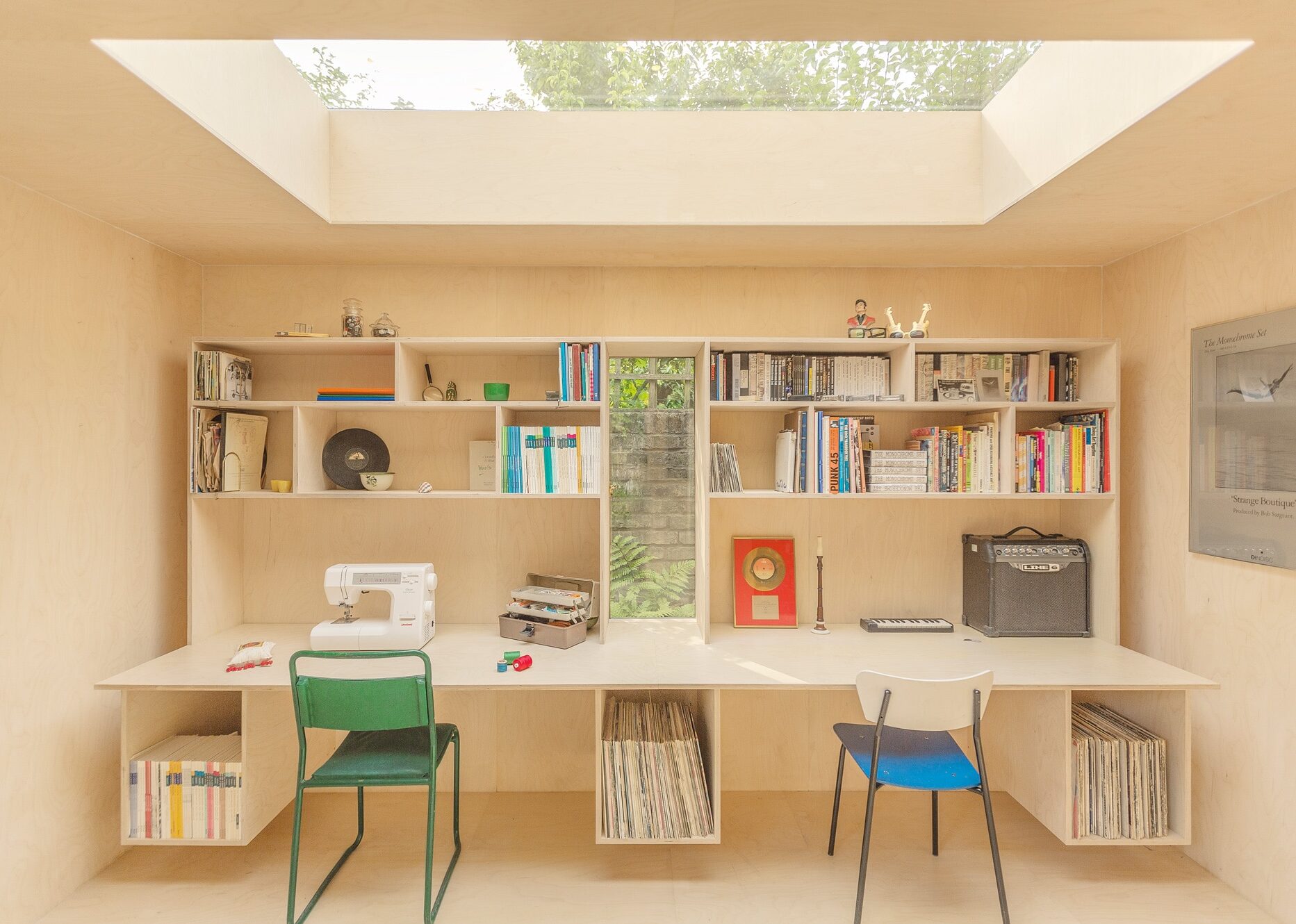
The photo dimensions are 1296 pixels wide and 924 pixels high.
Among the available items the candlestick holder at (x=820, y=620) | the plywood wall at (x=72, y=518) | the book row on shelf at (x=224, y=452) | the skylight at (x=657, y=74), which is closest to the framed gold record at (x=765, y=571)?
the candlestick holder at (x=820, y=620)

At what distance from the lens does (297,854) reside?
185cm

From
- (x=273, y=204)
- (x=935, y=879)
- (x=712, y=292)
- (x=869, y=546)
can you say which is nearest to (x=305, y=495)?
(x=273, y=204)

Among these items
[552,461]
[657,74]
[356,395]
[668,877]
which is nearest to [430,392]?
[356,395]

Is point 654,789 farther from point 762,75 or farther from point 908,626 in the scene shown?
point 762,75

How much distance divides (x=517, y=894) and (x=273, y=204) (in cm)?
237

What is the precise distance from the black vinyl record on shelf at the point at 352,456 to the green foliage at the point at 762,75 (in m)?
1.31

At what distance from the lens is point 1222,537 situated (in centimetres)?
214

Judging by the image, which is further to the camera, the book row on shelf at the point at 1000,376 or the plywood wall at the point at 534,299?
the plywood wall at the point at 534,299

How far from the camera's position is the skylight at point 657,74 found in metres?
1.83

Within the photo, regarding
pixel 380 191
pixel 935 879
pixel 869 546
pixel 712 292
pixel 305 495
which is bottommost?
pixel 935 879

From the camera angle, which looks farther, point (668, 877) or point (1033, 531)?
point (1033, 531)

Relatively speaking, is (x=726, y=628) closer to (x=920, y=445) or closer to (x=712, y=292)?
(x=920, y=445)

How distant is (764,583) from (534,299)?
5.05 ft

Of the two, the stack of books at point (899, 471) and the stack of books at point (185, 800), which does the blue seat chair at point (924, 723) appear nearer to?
the stack of books at point (899, 471)
